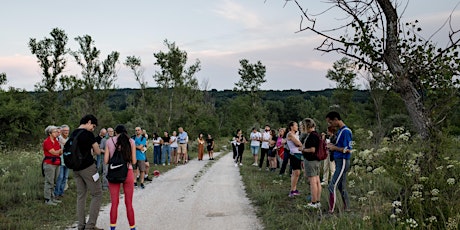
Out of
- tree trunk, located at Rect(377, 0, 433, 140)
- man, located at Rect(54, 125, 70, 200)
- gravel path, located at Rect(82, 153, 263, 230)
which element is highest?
tree trunk, located at Rect(377, 0, 433, 140)

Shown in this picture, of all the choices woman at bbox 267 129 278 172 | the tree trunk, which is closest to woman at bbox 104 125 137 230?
the tree trunk

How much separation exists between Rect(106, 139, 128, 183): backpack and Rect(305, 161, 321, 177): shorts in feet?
12.1

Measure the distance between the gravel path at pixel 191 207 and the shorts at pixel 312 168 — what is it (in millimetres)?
1445

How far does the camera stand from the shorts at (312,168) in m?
8.05

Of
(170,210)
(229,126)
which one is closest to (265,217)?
(170,210)

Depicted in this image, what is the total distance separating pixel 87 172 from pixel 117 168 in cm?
52

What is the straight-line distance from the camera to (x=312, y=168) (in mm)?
8062

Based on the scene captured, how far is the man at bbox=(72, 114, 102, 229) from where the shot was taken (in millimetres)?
6484

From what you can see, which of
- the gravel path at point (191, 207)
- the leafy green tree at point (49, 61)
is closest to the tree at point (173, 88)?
the leafy green tree at point (49, 61)

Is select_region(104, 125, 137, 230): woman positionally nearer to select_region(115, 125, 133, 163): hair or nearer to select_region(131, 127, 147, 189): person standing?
select_region(115, 125, 133, 163): hair

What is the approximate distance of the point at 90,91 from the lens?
32.7 m

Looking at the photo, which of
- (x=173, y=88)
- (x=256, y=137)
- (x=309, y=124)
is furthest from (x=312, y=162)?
(x=173, y=88)

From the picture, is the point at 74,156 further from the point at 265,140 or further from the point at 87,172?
the point at 265,140

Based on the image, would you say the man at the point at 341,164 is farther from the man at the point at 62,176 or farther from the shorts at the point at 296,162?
the man at the point at 62,176
